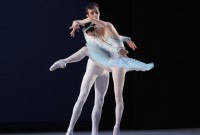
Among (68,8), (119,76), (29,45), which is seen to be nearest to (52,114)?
(29,45)

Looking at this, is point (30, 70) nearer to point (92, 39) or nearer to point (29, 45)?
point (29, 45)

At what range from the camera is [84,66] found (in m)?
6.77

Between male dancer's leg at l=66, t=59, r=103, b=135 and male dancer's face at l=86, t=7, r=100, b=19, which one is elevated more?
male dancer's face at l=86, t=7, r=100, b=19

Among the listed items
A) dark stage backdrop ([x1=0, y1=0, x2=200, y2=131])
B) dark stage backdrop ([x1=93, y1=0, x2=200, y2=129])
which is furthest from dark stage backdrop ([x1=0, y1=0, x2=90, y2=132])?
dark stage backdrop ([x1=93, y1=0, x2=200, y2=129])

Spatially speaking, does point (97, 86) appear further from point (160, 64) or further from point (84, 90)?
point (160, 64)

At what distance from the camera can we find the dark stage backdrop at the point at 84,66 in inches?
257

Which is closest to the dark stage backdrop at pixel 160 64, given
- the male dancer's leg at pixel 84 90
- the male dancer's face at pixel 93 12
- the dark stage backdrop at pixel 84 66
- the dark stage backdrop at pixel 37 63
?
the dark stage backdrop at pixel 84 66

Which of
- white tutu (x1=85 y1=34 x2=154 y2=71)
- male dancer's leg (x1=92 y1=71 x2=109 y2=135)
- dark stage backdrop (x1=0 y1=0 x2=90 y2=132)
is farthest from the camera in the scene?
dark stage backdrop (x1=0 y1=0 x2=90 y2=132)

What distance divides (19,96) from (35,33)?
91 centimetres

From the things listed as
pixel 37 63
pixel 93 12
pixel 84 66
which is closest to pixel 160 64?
pixel 84 66

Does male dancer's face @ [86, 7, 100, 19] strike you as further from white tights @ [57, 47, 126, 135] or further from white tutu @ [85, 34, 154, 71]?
white tights @ [57, 47, 126, 135]

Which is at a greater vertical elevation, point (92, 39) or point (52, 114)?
point (92, 39)

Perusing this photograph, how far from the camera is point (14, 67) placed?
651 centimetres

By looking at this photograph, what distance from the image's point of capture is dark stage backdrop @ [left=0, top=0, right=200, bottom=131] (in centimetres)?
653
